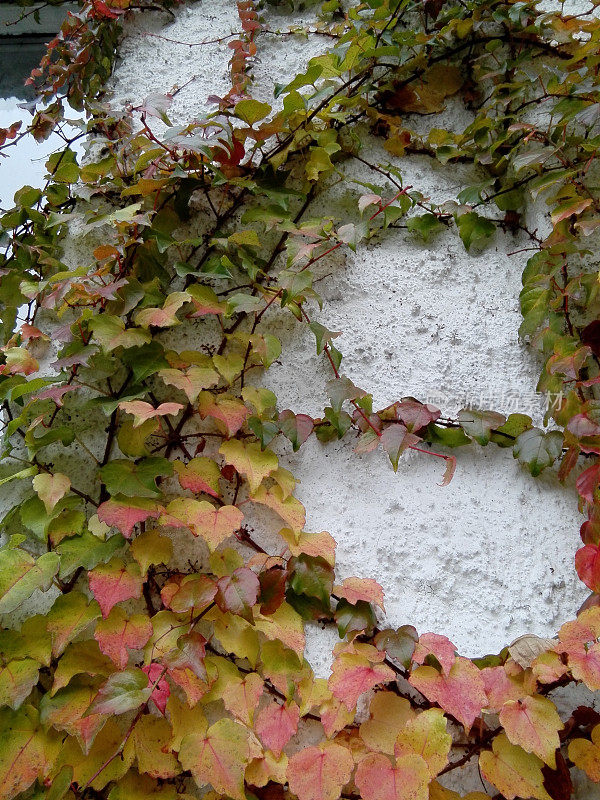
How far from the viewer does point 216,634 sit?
3.04ft

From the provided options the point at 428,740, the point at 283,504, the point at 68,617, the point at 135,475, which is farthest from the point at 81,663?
the point at 428,740

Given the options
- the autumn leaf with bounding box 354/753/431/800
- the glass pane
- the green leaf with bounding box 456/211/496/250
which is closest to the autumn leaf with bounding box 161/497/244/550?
the autumn leaf with bounding box 354/753/431/800

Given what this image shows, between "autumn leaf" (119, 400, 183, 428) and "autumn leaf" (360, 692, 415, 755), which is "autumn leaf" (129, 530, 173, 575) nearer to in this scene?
"autumn leaf" (119, 400, 183, 428)

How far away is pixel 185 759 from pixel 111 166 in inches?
42.9

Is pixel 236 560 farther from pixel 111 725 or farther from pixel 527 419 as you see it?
pixel 527 419

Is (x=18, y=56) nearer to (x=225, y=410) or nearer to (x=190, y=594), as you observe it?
(x=225, y=410)

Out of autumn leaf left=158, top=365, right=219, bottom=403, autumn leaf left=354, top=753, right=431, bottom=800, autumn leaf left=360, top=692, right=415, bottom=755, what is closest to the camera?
autumn leaf left=354, top=753, right=431, bottom=800


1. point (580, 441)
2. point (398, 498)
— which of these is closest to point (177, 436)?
point (398, 498)

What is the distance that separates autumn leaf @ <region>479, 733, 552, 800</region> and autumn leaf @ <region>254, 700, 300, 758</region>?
274 mm

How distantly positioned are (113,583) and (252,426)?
0.34 m

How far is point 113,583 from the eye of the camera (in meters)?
0.90

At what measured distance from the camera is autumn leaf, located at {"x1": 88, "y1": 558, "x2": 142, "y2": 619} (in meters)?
0.87

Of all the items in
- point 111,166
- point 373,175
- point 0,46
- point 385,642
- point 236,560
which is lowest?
point 385,642

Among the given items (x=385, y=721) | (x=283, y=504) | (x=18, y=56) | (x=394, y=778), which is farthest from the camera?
(x=18, y=56)
